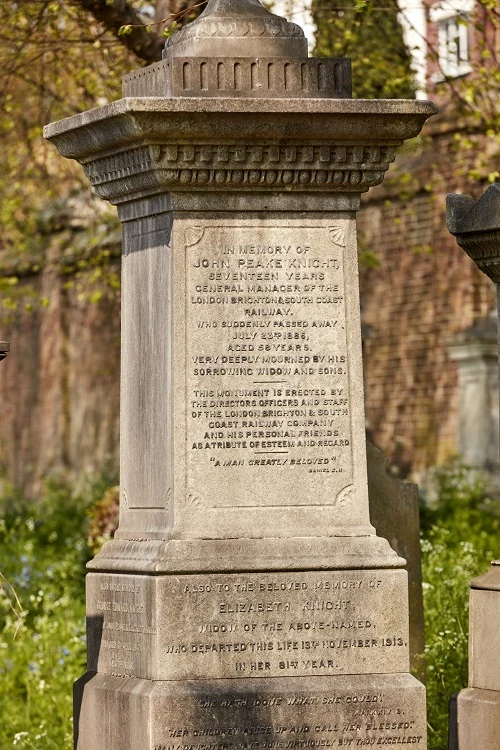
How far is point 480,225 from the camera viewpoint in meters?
7.56

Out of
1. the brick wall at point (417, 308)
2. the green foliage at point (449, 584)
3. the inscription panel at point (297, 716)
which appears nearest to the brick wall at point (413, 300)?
the brick wall at point (417, 308)

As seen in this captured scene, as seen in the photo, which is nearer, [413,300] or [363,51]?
[363,51]

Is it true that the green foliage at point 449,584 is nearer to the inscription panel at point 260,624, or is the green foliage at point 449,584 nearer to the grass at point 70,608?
the grass at point 70,608

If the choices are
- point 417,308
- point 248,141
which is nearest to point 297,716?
point 248,141

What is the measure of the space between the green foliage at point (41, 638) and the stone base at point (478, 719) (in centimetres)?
189

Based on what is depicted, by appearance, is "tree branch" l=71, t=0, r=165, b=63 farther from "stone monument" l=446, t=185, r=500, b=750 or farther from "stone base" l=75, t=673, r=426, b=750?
"stone base" l=75, t=673, r=426, b=750

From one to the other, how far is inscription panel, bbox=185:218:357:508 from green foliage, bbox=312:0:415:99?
5.24 m

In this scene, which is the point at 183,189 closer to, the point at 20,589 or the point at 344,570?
the point at 344,570

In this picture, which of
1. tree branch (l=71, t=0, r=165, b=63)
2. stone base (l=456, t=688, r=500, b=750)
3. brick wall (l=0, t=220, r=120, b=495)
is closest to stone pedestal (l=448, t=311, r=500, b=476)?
brick wall (l=0, t=220, r=120, b=495)

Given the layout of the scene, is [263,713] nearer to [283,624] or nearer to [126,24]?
[283,624]

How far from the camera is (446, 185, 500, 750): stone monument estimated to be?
733 cm

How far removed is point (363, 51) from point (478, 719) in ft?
27.2

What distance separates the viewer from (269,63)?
696 centimetres

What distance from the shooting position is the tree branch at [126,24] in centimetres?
1193
